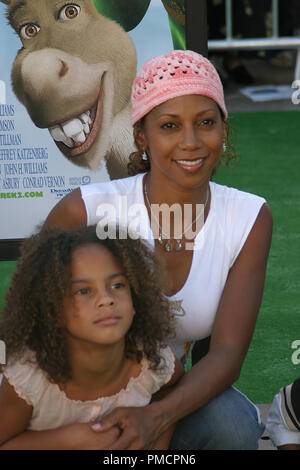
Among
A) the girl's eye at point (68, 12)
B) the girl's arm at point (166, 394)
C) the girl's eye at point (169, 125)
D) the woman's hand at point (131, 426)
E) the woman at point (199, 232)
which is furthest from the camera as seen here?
the girl's eye at point (68, 12)

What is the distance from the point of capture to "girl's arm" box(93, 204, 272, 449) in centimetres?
228

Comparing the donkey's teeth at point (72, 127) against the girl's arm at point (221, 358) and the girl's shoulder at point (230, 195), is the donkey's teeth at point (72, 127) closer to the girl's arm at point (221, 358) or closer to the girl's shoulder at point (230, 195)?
the girl's shoulder at point (230, 195)

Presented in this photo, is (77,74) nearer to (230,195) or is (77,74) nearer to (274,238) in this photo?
(230,195)

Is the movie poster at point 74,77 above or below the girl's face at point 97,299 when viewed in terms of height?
above

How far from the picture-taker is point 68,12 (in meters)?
3.24

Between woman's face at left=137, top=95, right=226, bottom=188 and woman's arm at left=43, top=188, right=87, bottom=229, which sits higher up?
woman's face at left=137, top=95, right=226, bottom=188

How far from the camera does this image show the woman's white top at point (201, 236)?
2629 mm

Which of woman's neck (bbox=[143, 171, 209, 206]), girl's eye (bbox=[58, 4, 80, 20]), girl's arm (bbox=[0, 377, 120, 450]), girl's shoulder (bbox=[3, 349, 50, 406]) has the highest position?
girl's eye (bbox=[58, 4, 80, 20])

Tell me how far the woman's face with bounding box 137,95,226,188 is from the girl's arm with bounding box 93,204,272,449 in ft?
0.81

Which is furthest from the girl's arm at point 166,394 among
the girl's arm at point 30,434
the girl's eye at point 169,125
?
the girl's eye at point 169,125

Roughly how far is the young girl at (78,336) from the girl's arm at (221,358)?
2.0 inches
